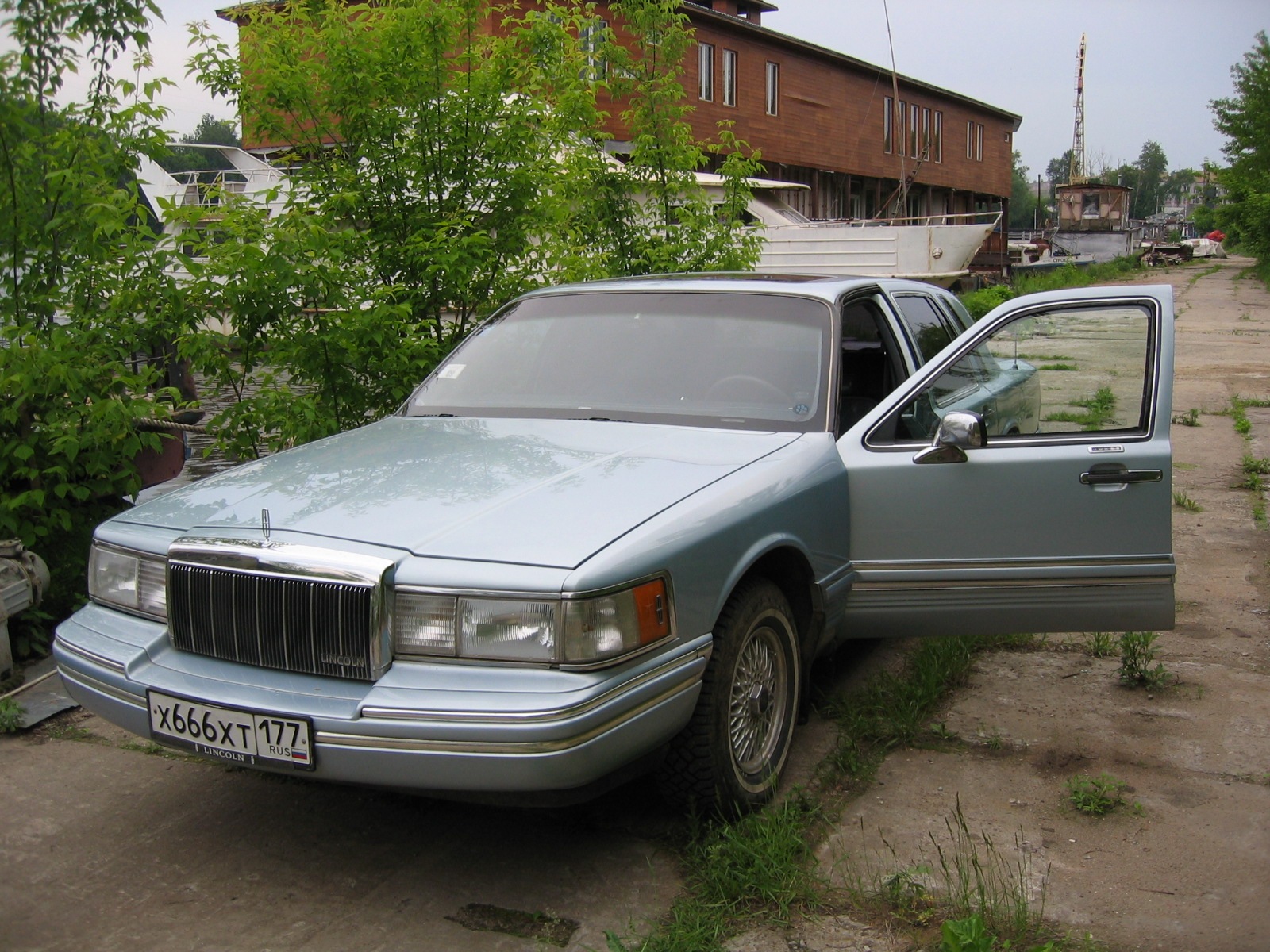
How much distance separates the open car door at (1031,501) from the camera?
161 inches

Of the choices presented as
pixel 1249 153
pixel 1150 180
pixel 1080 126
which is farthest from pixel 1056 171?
pixel 1249 153

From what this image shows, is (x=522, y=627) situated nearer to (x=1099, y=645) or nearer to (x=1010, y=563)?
(x=1010, y=563)

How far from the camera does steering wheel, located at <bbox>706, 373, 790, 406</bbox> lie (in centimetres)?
441

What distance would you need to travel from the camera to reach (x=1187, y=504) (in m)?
7.96

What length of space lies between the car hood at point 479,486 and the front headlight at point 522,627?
0.39 ft

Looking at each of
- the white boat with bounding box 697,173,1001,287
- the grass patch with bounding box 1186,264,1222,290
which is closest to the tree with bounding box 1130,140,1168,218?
the grass patch with bounding box 1186,264,1222,290

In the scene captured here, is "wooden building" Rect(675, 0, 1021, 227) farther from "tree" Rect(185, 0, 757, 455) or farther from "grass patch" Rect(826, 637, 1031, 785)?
"grass patch" Rect(826, 637, 1031, 785)

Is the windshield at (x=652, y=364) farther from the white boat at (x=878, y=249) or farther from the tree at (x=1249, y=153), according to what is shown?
the tree at (x=1249, y=153)

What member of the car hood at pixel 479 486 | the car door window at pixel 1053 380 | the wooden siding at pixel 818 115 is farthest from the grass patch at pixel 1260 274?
the car hood at pixel 479 486

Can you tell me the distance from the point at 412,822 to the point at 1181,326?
23833 mm

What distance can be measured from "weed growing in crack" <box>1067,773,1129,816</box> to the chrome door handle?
971 millimetres

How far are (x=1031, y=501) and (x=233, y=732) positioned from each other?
268 centimetres

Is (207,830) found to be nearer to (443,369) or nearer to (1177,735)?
(443,369)

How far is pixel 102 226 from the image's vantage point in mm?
5309
